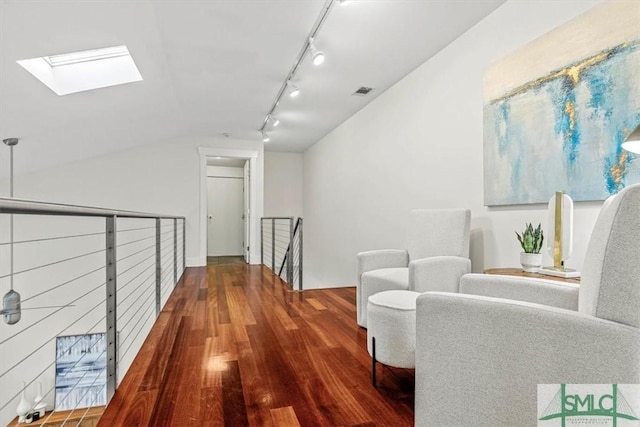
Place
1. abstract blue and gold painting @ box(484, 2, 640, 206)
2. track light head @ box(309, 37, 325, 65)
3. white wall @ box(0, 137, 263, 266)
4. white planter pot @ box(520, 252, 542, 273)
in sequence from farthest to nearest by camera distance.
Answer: white wall @ box(0, 137, 263, 266) → track light head @ box(309, 37, 325, 65) → white planter pot @ box(520, 252, 542, 273) → abstract blue and gold painting @ box(484, 2, 640, 206)

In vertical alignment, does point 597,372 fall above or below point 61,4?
below

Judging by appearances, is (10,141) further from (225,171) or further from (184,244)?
(225,171)

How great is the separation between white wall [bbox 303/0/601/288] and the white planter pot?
23 centimetres

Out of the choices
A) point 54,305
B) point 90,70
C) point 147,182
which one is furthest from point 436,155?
point 54,305

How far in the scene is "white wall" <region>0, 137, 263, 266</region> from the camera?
5.17 metres

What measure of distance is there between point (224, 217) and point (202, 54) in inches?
203

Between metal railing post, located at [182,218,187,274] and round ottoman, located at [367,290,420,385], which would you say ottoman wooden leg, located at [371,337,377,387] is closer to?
round ottoman, located at [367,290,420,385]

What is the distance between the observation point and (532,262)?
6.39 feet

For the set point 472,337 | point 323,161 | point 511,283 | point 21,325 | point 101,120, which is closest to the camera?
point 472,337

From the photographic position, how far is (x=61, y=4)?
6.67 feet

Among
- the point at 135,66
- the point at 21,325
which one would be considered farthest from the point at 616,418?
the point at 21,325

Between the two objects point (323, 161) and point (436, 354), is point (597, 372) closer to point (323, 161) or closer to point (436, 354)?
point (436, 354)

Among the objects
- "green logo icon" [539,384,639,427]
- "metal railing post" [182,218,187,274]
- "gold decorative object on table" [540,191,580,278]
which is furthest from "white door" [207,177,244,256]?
"green logo icon" [539,384,639,427]

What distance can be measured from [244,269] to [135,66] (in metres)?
3.39
